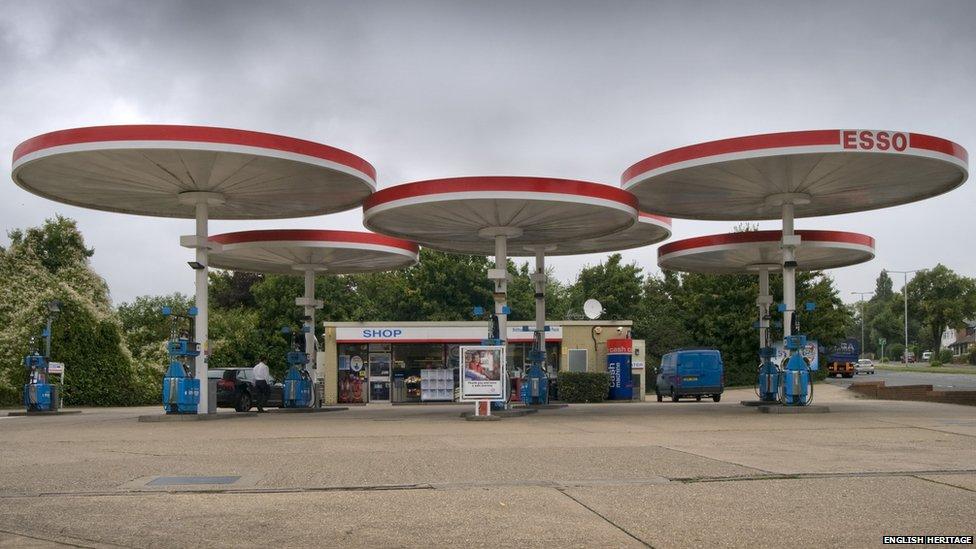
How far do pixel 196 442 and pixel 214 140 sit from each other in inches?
280

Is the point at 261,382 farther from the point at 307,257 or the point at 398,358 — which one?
the point at 398,358

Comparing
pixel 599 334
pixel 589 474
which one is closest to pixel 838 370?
pixel 599 334

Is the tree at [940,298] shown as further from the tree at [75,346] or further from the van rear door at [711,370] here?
the tree at [75,346]

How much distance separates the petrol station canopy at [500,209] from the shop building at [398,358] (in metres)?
8.32

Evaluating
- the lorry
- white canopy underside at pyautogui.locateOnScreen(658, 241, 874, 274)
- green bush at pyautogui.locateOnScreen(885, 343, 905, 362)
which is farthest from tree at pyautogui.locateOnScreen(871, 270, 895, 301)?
white canopy underside at pyautogui.locateOnScreen(658, 241, 874, 274)

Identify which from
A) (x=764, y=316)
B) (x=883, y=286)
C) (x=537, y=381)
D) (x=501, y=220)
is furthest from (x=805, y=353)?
(x=883, y=286)

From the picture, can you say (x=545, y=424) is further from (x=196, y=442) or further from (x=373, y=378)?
(x=373, y=378)

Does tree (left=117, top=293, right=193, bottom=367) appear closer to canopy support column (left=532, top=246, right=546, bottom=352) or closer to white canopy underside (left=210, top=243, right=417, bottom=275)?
white canopy underside (left=210, top=243, right=417, bottom=275)

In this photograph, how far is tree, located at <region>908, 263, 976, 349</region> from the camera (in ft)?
347

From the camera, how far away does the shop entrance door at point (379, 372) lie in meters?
36.0

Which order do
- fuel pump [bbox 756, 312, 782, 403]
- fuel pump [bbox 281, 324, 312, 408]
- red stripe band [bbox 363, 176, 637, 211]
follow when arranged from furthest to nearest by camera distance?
fuel pump [bbox 281, 324, 312, 408], fuel pump [bbox 756, 312, 782, 403], red stripe band [bbox 363, 176, 637, 211]

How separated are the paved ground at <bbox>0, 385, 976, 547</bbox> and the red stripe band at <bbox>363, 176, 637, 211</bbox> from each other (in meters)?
6.60

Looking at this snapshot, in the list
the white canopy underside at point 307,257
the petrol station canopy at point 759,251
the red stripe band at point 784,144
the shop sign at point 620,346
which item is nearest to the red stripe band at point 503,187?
the red stripe band at point 784,144

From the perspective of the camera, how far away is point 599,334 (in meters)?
37.1
